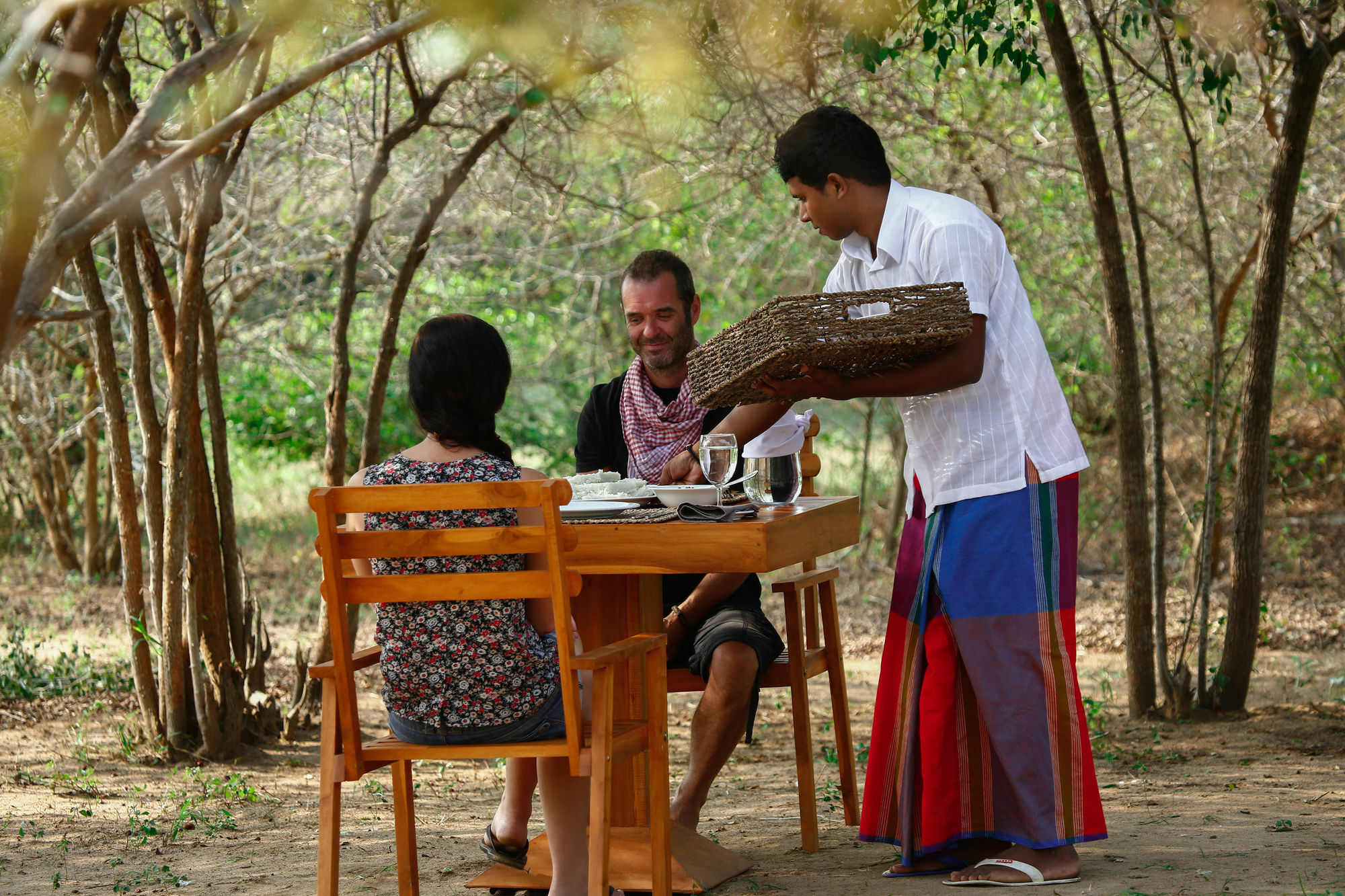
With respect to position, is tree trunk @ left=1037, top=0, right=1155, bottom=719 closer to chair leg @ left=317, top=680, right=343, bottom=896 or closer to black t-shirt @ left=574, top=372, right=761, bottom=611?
black t-shirt @ left=574, top=372, right=761, bottom=611

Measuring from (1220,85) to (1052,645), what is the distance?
231cm

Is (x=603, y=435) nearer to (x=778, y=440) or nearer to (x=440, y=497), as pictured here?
(x=778, y=440)

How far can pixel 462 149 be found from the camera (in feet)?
22.1

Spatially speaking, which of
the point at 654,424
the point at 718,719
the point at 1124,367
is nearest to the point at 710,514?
the point at 718,719

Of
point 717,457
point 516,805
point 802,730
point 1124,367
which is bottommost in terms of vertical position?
point 516,805

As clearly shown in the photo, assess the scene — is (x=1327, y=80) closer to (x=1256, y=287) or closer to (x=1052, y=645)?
(x=1256, y=287)

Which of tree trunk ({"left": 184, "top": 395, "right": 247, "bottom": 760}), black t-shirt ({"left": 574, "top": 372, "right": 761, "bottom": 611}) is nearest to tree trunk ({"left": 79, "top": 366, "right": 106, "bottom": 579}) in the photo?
tree trunk ({"left": 184, "top": 395, "right": 247, "bottom": 760})

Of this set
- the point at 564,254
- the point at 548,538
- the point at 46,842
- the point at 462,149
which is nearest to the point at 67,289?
the point at 462,149

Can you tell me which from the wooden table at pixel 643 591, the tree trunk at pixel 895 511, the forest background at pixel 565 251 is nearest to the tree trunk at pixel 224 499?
the forest background at pixel 565 251

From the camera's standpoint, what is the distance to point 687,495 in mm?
2604

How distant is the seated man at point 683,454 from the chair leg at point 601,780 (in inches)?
25.9

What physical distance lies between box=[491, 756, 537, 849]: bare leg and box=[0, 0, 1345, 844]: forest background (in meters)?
1.42

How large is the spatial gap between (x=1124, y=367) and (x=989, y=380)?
6.42 feet

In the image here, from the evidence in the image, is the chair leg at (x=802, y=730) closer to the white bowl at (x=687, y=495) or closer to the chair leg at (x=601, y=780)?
the white bowl at (x=687, y=495)
